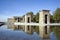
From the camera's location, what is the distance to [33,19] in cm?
4591

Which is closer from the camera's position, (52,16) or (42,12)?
(42,12)

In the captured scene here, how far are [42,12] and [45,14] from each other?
94 centimetres

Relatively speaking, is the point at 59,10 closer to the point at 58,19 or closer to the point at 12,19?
the point at 58,19

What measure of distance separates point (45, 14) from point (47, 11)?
2.79 ft

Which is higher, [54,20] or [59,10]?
[59,10]

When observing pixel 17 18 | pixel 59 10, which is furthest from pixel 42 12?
pixel 17 18

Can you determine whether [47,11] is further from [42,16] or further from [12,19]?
[12,19]

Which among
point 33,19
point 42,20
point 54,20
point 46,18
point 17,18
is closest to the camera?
point 42,20

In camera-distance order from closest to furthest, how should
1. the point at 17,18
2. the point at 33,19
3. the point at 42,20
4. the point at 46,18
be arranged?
the point at 42,20
the point at 46,18
the point at 33,19
the point at 17,18

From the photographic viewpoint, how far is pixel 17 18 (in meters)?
50.1

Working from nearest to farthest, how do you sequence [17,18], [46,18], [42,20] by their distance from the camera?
[42,20], [46,18], [17,18]

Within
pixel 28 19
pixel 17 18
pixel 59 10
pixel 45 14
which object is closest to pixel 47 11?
pixel 45 14

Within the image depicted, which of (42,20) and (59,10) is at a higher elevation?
(59,10)

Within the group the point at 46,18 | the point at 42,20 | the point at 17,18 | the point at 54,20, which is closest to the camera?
the point at 42,20
